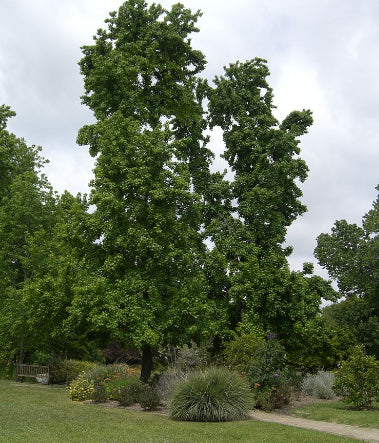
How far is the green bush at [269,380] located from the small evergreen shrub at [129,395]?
145 inches

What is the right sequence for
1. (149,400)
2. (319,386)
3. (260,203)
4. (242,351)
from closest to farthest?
1. (149,400)
2. (242,351)
3. (319,386)
4. (260,203)

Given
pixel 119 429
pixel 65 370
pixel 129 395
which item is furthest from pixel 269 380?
pixel 65 370

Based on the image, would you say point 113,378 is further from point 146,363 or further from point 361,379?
point 361,379

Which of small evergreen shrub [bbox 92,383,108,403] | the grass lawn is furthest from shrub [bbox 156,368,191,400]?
the grass lawn

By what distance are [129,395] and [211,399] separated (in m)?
3.89

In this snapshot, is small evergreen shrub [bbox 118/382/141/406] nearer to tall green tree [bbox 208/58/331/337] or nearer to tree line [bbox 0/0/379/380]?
tree line [bbox 0/0/379/380]

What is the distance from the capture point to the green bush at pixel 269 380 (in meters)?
15.0

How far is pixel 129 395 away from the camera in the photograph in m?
15.1

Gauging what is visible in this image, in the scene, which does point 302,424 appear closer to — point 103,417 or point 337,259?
point 103,417

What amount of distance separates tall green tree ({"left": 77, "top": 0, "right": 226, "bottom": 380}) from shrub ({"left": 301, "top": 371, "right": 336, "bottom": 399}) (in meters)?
4.77

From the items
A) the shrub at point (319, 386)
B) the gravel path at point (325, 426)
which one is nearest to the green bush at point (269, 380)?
the gravel path at point (325, 426)

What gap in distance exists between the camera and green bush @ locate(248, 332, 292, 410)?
1499cm

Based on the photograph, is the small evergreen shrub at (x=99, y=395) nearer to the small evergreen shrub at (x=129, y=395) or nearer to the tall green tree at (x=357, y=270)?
the small evergreen shrub at (x=129, y=395)

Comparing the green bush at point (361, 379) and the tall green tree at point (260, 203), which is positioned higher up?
the tall green tree at point (260, 203)
